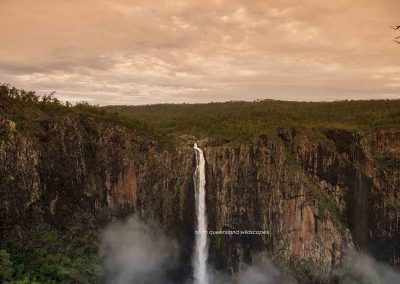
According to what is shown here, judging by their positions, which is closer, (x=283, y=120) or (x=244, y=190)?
(x=244, y=190)

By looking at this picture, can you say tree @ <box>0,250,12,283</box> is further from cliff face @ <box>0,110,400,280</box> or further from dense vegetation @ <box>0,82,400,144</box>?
dense vegetation @ <box>0,82,400,144</box>

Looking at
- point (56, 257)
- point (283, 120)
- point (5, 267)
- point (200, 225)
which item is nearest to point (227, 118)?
point (283, 120)

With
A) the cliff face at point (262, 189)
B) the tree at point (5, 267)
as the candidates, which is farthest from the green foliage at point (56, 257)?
the cliff face at point (262, 189)

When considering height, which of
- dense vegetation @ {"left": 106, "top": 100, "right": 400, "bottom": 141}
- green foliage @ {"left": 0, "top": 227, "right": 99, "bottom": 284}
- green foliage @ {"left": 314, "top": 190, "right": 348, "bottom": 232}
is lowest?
green foliage @ {"left": 0, "top": 227, "right": 99, "bottom": 284}

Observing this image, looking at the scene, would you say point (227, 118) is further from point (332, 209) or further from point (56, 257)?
point (56, 257)

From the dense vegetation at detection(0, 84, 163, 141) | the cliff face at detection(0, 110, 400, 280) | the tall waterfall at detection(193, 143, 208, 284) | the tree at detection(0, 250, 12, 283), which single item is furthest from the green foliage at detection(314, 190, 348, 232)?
the tree at detection(0, 250, 12, 283)
